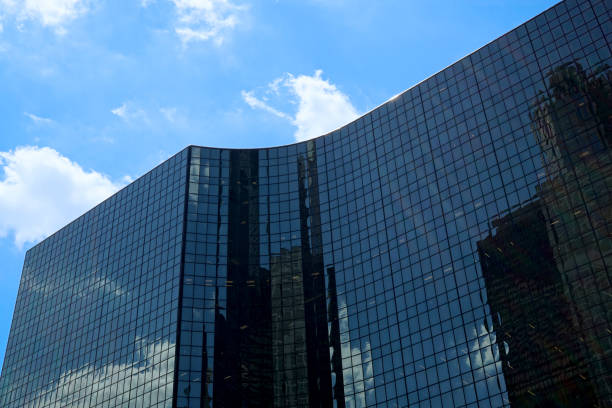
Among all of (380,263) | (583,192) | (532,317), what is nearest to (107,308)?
(380,263)

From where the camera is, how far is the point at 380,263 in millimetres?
91062

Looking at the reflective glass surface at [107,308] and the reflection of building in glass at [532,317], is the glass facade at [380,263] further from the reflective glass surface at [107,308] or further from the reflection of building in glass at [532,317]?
the reflective glass surface at [107,308]

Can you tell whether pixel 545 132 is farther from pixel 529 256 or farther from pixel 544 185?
pixel 529 256

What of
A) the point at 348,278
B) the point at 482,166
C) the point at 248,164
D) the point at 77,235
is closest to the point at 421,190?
the point at 482,166

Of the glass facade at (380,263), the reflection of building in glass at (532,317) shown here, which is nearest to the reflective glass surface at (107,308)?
the glass facade at (380,263)

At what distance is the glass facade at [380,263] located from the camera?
7281cm

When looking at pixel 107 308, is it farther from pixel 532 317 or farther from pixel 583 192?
pixel 583 192

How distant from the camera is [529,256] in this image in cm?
7519

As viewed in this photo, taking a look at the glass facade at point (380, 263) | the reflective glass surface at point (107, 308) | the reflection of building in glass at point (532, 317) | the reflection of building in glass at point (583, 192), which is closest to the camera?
the reflection of building in glass at point (583, 192)

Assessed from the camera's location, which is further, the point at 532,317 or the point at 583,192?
the point at 583,192

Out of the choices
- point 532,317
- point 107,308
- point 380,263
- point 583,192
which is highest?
point 107,308

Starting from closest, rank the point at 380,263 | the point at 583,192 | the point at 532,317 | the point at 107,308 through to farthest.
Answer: the point at 532,317, the point at 583,192, the point at 380,263, the point at 107,308

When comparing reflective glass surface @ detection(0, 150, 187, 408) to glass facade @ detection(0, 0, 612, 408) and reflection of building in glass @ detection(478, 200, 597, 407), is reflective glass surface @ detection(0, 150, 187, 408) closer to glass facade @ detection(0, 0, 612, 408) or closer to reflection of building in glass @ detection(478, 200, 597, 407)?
glass facade @ detection(0, 0, 612, 408)

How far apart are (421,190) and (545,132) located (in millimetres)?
17383
